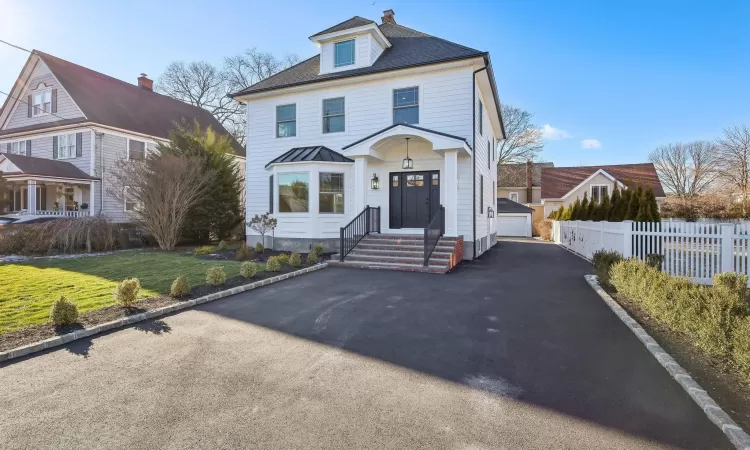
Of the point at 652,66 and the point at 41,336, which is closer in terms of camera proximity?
the point at 41,336

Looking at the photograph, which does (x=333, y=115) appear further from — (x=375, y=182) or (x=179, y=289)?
(x=179, y=289)

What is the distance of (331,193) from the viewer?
42.6 ft

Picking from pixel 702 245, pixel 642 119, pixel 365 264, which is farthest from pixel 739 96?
pixel 365 264

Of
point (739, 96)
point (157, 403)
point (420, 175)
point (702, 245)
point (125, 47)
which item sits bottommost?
point (157, 403)

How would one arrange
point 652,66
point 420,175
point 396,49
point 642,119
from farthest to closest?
point 642,119
point 652,66
point 396,49
point 420,175

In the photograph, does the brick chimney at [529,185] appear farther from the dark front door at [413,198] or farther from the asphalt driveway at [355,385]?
the asphalt driveway at [355,385]

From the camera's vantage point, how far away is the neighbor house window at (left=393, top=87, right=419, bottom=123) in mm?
12438

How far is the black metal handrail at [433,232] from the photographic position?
989cm

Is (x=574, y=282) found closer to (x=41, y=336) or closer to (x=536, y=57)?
(x=41, y=336)

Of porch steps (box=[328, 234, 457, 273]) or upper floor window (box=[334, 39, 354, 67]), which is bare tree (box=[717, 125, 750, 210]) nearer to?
porch steps (box=[328, 234, 457, 273])

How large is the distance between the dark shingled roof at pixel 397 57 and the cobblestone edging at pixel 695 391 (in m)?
9.14

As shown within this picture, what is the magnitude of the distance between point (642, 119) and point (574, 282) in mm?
31497

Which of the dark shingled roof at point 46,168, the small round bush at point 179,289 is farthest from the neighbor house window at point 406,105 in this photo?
the dark shingled roof at point 46,168

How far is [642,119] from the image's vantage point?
103 ft
